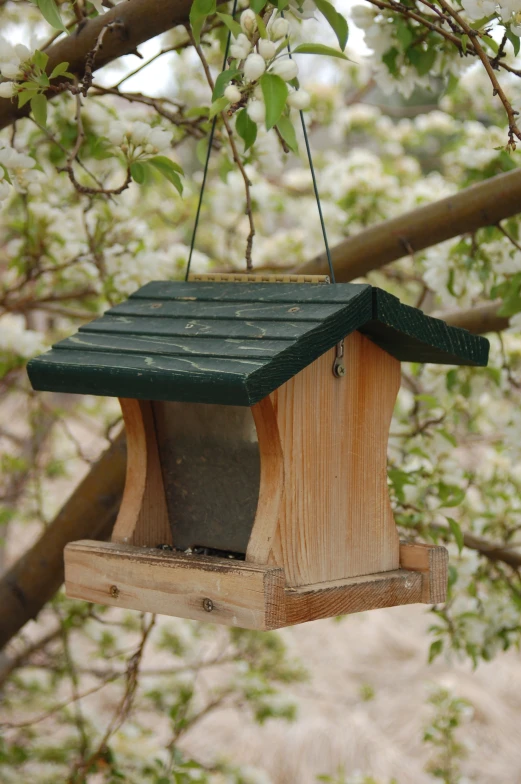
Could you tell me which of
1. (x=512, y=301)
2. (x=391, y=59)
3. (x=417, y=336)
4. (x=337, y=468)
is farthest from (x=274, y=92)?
(x=512, y=301)

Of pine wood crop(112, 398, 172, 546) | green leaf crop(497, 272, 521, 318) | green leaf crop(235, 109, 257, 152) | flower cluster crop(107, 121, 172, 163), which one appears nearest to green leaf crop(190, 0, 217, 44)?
green leaf crop(235, 109, 257, 152)

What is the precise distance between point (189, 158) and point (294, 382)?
11.1 m

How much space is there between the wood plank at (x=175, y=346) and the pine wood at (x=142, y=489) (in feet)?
0.48

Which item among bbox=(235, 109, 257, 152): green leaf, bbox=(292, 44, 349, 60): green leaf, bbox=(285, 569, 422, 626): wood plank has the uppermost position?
bbox=(235, 109, 257, 152): green leaf

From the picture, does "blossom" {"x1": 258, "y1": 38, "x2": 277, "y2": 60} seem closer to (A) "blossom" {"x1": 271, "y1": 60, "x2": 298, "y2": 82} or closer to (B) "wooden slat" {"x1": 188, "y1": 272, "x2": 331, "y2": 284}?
(A) "blossom" {"x1": 271, "y1": 60, "x2": 298, "y2": 82}

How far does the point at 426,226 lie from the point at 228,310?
71 centimetres

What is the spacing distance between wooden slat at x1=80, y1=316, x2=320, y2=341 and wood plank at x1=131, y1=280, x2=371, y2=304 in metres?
0.07

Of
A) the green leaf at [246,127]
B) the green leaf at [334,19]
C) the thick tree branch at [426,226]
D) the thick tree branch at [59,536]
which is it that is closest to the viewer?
the green leaf at [334,19]

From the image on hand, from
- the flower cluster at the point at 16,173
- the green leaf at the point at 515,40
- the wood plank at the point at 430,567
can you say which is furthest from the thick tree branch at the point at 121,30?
the wood plank at the point at 430,567

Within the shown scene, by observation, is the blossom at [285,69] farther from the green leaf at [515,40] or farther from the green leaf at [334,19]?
the green leaf at [515,40]

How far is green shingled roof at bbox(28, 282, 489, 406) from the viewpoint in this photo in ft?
3.81

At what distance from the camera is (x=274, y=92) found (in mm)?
1151

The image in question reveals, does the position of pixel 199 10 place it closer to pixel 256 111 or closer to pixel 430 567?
pixel 256 111

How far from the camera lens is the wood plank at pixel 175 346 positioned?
118cm
